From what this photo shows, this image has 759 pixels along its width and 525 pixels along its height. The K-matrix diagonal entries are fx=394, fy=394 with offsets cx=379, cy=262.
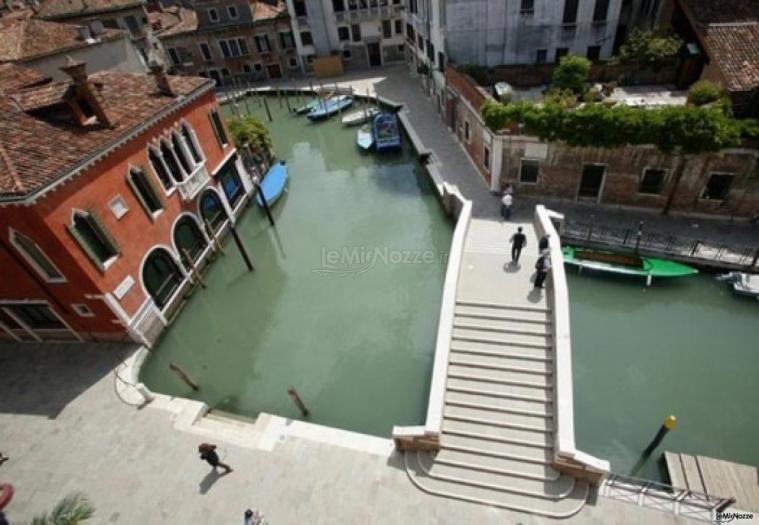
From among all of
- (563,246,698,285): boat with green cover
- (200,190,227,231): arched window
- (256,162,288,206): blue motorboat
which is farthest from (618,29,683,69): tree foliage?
(200,190,227,231): arched window

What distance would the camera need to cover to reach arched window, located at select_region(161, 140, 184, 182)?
45.2ft

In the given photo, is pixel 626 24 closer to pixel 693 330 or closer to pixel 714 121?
pixel 714 121

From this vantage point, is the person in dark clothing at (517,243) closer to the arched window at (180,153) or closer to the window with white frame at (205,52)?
the arched window at (180,153)

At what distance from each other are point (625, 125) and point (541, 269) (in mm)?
5785

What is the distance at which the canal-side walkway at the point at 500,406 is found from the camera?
327 inches

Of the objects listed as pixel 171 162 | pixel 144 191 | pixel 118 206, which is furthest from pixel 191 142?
pixel 118 206

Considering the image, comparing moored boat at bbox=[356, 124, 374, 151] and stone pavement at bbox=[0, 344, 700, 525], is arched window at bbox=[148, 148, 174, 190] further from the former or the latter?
moored boat at bbox=[356, 124, 374, 151]

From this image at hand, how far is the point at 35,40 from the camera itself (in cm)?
1988

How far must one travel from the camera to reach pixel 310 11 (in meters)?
31.6

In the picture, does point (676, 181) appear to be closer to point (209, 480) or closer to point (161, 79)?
point (209, 480)

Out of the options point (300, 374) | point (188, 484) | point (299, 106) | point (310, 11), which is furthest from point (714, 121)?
point (310, 11)

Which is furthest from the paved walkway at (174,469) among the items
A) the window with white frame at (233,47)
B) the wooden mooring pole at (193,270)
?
the window with white frame at (233,47)

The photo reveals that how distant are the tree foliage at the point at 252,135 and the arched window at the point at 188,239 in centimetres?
653

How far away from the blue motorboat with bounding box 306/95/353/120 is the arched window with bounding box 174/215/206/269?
1506 cm
